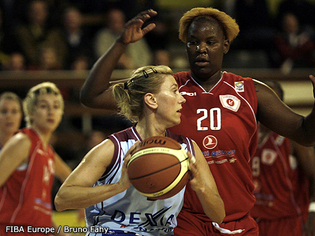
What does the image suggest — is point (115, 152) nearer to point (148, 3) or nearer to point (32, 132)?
point (32, 132)

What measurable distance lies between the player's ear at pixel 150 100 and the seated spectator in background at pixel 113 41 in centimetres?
478

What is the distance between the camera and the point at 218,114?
9.87 feet

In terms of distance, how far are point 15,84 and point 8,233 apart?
3.30 m

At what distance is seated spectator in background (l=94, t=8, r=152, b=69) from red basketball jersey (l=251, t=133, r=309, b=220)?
11.9ft

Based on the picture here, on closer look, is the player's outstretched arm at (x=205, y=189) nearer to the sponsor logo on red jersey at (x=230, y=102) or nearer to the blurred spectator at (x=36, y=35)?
the sponsor logo on red jersey at (x=230, y=102)

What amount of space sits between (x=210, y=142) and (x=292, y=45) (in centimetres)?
617

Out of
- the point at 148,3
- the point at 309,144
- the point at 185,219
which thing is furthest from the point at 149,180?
the point at 148,3

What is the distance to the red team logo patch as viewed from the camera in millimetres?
2936

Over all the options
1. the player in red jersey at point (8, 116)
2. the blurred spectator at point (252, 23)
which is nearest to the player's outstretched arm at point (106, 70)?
the player in red jersey at point (8, 116)

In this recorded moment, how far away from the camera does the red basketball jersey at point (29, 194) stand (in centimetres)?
428

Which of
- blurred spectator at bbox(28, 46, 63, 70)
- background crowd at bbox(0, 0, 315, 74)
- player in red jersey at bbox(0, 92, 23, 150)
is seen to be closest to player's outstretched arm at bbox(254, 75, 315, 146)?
player in red jersey at bbox(0, 92, 23, 150)

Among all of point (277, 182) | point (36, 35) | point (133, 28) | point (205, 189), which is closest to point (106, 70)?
point (133, 28)

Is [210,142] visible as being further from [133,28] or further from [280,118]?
[133,28]

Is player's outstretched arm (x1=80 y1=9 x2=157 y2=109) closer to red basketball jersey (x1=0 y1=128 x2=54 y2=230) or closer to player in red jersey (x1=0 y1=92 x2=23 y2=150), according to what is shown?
red basketball jersey (x1=0 y1=128 x2=54 y2=230)
